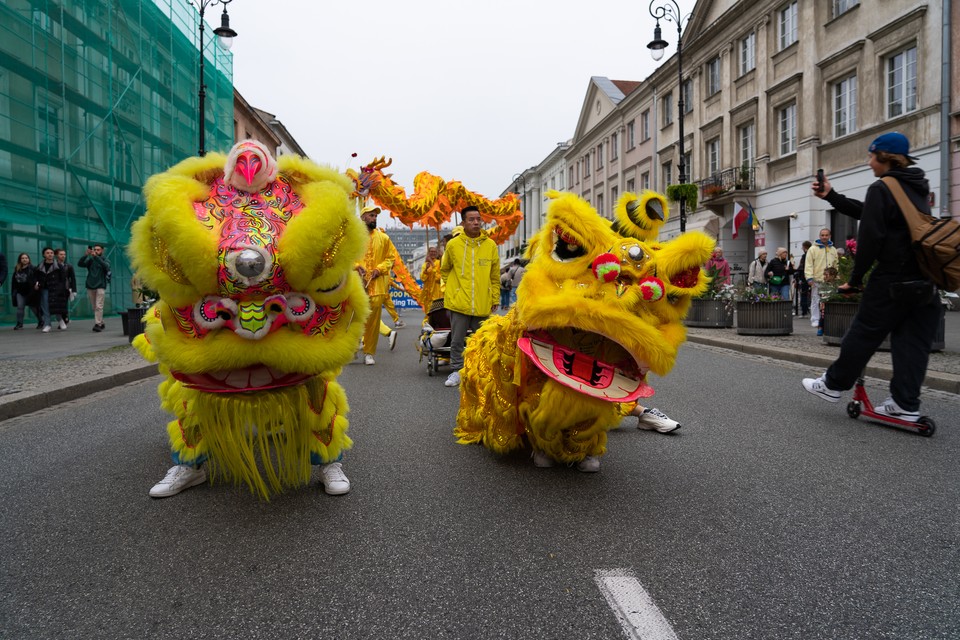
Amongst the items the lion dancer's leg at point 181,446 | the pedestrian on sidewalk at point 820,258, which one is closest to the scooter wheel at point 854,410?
the lion dancer's leg at point 181,446

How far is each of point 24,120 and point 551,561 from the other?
1778cm

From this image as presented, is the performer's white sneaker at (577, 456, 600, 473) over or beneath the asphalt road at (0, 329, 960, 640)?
over

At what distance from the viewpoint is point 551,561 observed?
7.72 ft

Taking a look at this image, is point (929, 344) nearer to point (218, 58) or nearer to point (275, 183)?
point (275, 183)

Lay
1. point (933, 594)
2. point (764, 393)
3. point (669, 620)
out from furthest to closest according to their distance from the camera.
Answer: point (764, 393) → point (933, 594) → point (669, 620)

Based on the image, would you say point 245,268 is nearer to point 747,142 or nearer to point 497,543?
point 497,543

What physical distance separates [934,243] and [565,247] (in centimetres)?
258

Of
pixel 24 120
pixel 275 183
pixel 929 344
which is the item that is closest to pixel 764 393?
pixel 929 344

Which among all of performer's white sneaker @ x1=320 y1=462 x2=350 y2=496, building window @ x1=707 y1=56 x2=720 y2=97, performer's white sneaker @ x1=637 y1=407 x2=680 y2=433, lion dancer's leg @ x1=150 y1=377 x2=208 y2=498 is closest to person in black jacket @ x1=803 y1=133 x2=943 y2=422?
performer's white sneaker @ x1=637 y1=407 x2=680 y2=433

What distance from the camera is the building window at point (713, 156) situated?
89.0 ft

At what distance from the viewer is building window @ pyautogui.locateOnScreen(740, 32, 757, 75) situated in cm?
2388

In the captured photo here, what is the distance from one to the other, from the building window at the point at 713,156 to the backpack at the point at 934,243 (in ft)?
80.7

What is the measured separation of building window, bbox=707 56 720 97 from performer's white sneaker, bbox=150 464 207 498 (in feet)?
92.0

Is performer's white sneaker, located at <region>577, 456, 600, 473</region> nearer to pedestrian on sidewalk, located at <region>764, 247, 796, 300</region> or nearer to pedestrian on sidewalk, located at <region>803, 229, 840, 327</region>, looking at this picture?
pedestrian on sidewalk, located at <region>803, 229, 840, 327</region>
